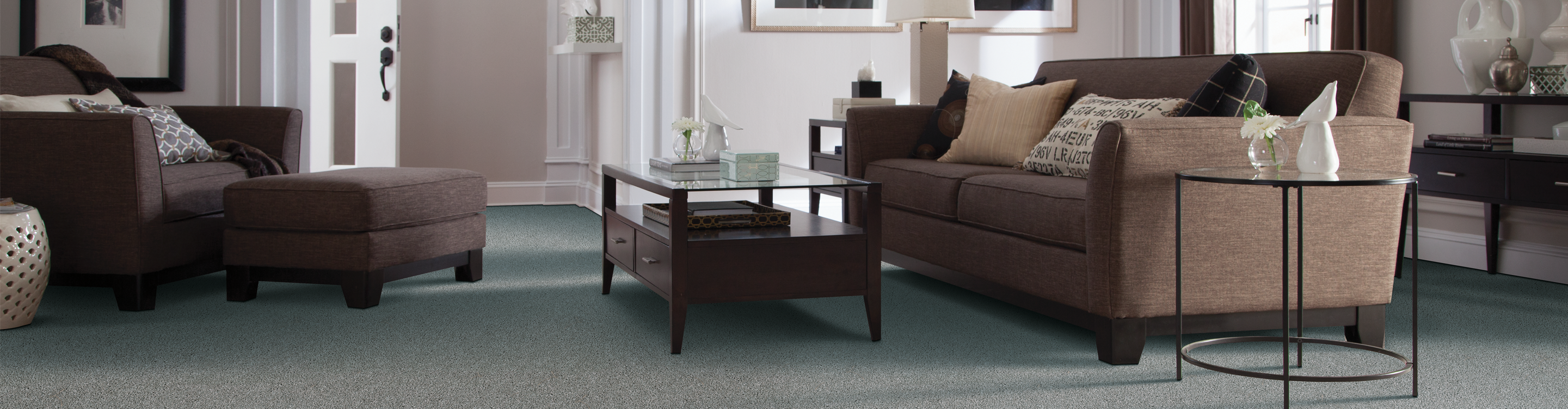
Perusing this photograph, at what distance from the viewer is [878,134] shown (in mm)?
3582

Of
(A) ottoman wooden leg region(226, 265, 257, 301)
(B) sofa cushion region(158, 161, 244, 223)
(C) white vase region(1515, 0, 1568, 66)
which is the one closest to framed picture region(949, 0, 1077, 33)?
(C) white vase region(1515, 0, 1568, 66)

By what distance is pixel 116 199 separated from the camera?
2783 mm

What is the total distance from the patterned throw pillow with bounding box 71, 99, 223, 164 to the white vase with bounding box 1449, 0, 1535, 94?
13.0ft

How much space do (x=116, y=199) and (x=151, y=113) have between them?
2.17ft

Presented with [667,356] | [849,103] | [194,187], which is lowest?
[667,356]

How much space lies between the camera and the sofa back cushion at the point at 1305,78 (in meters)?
2.46

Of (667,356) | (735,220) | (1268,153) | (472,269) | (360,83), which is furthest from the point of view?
(360,83)

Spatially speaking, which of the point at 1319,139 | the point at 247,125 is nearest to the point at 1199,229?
the point at 1319,139

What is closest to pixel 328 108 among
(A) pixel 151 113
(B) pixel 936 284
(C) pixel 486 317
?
(A) pixel 151 113

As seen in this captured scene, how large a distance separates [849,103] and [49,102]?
2.78m

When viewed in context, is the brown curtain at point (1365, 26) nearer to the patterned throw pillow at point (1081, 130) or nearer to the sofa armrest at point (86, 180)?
the patterned throw pillow at point (1081, 130)

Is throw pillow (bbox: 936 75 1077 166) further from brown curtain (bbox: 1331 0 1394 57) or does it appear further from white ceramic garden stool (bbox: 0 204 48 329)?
white ceramic garden stool (bbox: 0 204 48 329)

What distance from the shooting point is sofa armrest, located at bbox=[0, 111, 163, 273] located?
2.75 m

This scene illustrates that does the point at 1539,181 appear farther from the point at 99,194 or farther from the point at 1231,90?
the point at 99,194
